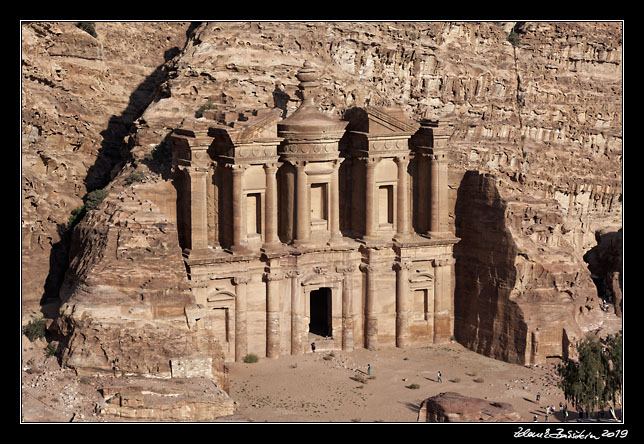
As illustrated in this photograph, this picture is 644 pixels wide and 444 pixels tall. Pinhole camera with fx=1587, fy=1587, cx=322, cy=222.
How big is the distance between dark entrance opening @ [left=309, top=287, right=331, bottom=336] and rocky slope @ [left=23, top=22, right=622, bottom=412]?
7.17m

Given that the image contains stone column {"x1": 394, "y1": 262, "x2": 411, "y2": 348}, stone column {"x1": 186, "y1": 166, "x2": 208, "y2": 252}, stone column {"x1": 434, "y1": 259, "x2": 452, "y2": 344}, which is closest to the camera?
stone column {"x1": 186, "y1": 166, "x2": 208, "y2": 252}

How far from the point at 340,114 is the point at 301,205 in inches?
275

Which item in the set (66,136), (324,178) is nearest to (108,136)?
(66,136)

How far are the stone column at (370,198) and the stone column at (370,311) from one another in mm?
1824

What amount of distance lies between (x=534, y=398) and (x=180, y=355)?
17.5 metres

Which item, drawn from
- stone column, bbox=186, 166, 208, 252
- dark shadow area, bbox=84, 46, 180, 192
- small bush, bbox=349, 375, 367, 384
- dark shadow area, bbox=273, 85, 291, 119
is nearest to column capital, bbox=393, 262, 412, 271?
small bush, bbox=349, 375, 367, 384

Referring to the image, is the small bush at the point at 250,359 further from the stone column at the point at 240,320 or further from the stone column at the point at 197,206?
the stone column at the point at 197,206

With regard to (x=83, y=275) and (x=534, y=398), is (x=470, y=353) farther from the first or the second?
(x=83, y=275)

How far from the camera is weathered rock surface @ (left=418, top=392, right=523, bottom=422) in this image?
6950cm

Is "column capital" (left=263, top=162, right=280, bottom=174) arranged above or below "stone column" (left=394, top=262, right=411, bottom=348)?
above

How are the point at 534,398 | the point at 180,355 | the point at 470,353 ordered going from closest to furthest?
the point at 180,355
the point at 534,398
the point at 470,353

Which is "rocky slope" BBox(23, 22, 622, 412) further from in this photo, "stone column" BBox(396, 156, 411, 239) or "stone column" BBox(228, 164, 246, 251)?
"stone column" BBox(228, 164, 246, 251)

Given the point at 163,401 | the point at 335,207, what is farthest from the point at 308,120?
the point at 163,401

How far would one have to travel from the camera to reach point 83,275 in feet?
238
